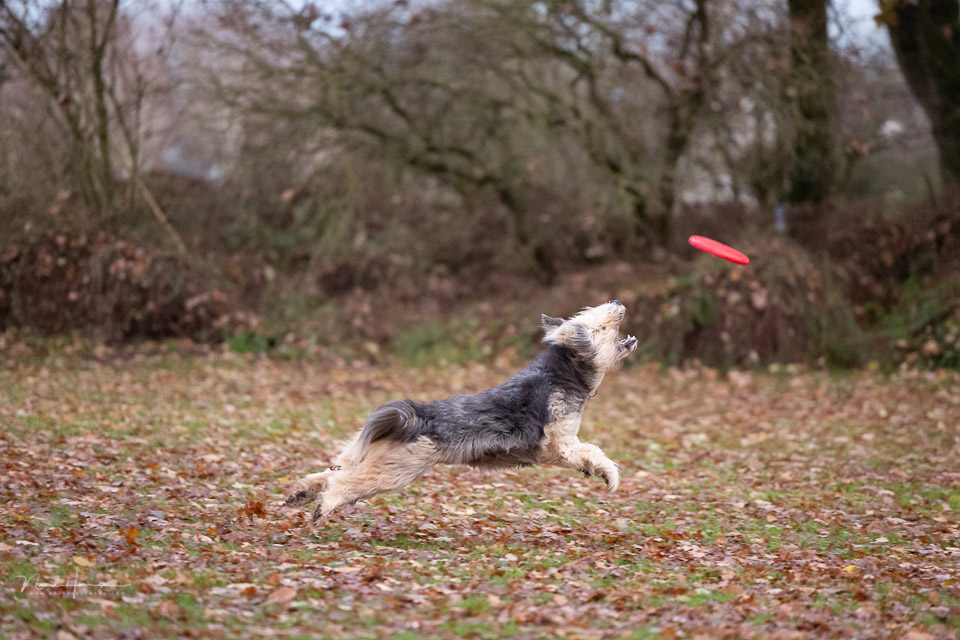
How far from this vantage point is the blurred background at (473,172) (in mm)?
16734

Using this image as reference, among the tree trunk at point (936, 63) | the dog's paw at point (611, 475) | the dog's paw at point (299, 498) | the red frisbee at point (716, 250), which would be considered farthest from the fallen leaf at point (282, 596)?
the tree trunk at point (936, 63)

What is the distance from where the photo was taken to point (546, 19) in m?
17.7

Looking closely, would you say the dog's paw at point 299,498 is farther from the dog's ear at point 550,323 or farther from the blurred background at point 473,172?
the blurred background at point 473,172

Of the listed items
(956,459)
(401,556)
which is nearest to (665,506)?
(401,556)

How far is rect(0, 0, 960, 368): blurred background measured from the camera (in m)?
16.7

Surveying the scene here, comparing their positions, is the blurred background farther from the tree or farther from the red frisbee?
the red frisbee

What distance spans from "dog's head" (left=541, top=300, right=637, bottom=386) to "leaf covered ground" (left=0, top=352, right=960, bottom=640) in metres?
1.30

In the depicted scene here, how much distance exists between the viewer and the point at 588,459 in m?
6.57

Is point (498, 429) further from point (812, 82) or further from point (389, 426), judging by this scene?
point (812, 82)

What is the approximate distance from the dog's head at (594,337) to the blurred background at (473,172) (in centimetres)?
1020

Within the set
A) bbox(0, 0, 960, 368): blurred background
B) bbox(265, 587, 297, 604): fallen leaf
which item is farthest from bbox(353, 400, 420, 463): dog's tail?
bbox(0, 0, 960, 368): blurred background

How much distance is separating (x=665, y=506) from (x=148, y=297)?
39.7ft

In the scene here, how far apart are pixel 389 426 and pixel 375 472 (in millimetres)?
336

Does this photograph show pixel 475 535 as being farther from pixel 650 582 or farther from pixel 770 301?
pixel 770 301
